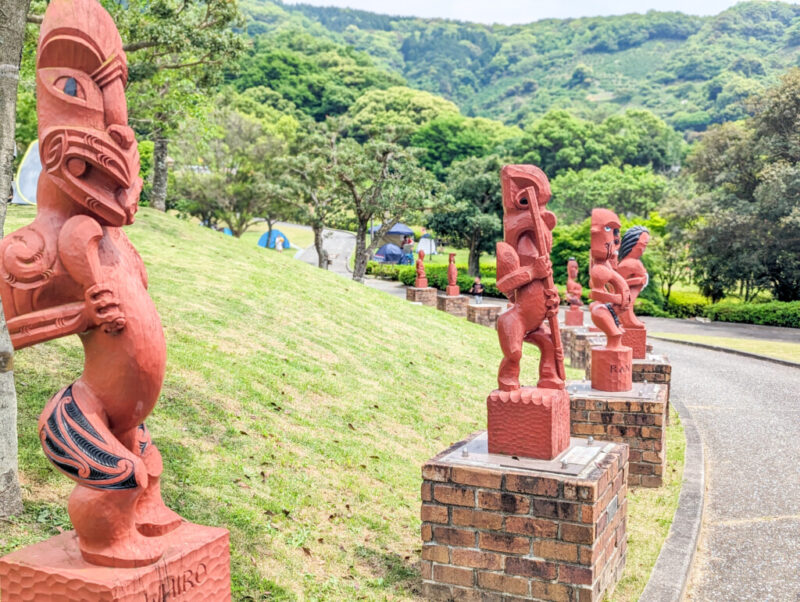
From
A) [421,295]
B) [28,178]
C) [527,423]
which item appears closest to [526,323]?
[527,423]

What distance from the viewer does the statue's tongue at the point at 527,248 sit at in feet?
17.0

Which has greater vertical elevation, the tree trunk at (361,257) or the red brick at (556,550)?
the tree trunk at (361,257)

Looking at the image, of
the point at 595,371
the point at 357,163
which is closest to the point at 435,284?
the point at 357,163

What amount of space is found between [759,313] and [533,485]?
2468 centimetres

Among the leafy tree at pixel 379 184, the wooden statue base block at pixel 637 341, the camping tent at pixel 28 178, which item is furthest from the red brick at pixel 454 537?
the leafy tree at pixel 379 184

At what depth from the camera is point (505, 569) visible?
4.59 meters

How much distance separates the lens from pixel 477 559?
15.3 ft

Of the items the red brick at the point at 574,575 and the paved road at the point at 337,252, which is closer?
the red brick at the point at 574,575

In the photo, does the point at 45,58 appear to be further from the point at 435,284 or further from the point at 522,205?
the point at 435,284

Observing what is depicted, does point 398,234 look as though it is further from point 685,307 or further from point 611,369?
point 611,369

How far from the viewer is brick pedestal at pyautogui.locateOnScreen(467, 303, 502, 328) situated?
20234 millimetres

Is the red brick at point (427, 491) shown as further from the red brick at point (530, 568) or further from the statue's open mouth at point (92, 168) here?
the statue's open mouth at point (92, 168)

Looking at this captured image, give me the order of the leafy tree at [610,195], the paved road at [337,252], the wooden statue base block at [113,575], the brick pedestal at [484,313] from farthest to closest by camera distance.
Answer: the leafy tree at [610,195] < the paved road at [337,252] < the brick pedestal at [484,313] < the wooden statue base block at [113,575]

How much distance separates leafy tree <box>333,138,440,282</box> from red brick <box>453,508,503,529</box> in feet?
63.0
